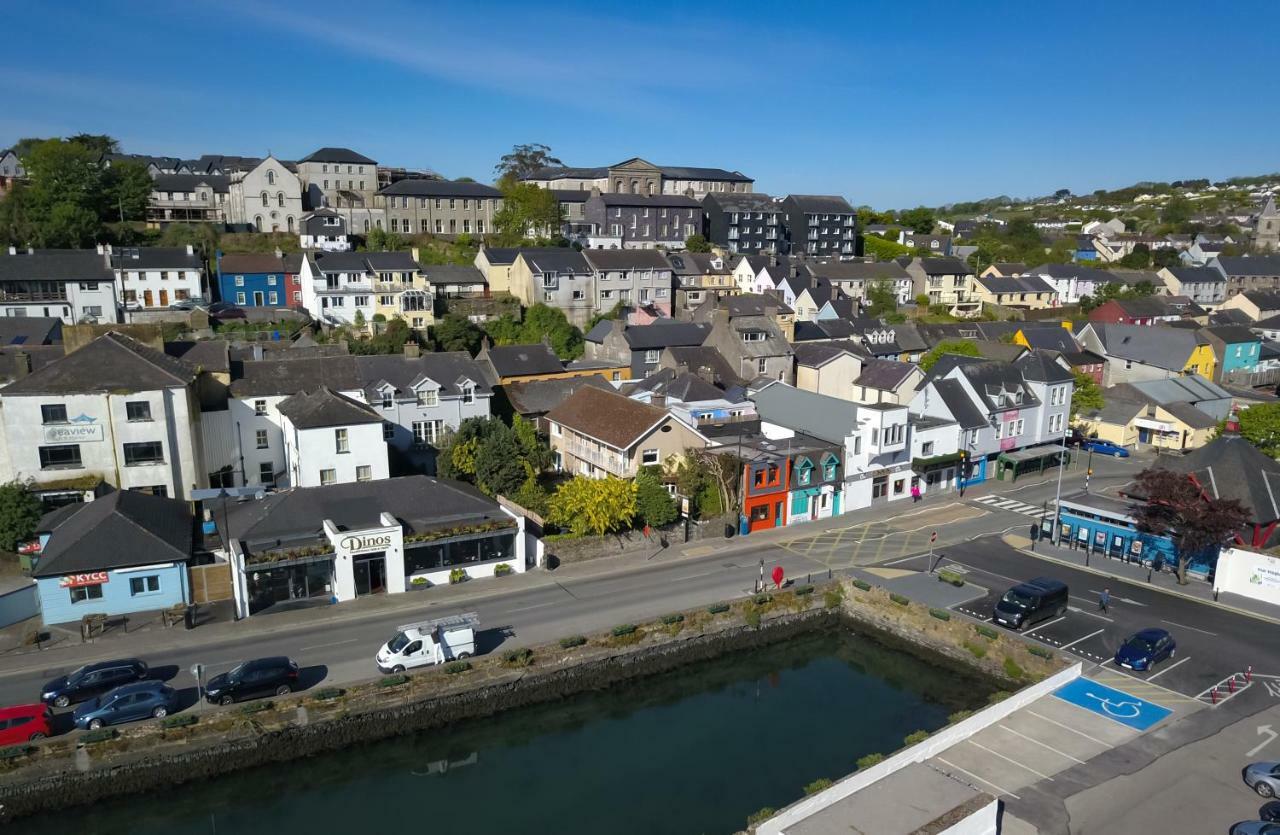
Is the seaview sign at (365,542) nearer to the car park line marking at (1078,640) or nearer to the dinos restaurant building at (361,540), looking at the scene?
the dinos restaurant building at (361,540)

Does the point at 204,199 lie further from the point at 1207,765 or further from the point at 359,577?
the point at 1207,765

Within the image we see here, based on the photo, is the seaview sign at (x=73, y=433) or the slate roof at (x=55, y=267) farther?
the slate roof at (x=55, y=267)

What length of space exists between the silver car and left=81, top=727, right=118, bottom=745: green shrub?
30894 mm

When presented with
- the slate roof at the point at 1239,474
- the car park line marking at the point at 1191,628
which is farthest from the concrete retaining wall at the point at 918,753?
the slate roof at the point at 1239,474

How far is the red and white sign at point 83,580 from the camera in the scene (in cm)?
2878

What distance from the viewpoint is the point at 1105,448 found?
183 ft

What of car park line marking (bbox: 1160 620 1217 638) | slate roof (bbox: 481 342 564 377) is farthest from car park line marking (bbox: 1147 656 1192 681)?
slate roof (bbox: 481 342 564 377)

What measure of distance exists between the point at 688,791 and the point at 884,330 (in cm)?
5707

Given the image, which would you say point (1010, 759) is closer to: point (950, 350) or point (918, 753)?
point (918, 753)

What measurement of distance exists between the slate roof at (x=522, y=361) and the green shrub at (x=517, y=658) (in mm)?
27496

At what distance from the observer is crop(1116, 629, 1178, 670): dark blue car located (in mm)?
27078

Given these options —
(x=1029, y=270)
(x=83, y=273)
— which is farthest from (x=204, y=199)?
(x=1029, y=270)

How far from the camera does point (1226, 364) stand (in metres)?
71.3

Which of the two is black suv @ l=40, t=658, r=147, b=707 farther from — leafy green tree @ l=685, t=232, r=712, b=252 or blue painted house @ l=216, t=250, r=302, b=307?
leafy green tree @ l=685, t=232, r=712, b=252
